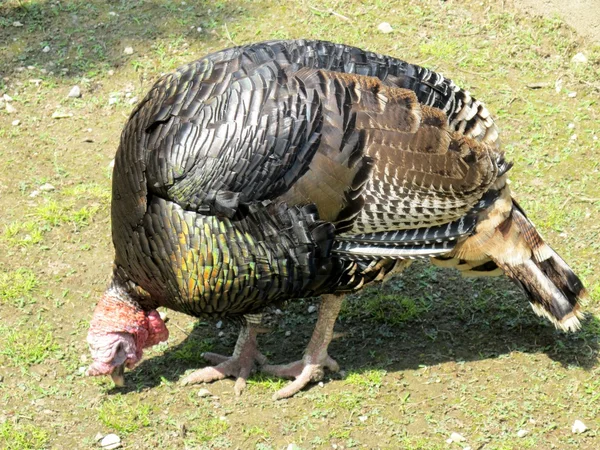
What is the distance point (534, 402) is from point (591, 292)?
938 millimetres

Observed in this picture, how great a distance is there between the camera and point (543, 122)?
623 centimetres

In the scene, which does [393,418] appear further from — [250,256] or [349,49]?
[349,49]

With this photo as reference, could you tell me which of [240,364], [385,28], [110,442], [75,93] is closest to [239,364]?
[240,364]

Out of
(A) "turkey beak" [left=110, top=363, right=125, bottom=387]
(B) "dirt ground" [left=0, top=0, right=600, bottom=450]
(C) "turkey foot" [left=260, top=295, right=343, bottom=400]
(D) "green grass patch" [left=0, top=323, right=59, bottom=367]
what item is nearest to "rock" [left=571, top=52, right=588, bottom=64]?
(B) "dirt ground" [left=0, top=0, right=600, bottom=450]

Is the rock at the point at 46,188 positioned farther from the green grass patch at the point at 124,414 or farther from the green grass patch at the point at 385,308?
the green grass patch at the point at 385,308

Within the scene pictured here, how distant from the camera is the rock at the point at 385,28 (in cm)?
698

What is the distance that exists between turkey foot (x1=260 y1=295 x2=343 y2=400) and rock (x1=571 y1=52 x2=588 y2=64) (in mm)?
3244

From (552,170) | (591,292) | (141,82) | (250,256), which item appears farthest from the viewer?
(141,82)

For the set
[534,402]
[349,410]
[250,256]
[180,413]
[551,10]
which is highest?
[551,10]

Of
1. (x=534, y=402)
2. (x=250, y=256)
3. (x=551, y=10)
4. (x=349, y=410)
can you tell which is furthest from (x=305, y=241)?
(x=551, y=10)

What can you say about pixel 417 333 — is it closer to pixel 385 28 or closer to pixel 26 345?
pixel 26 345

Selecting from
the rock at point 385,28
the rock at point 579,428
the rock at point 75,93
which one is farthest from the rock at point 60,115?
the rock at point 579,428

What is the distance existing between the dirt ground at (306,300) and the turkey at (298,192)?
42 centimetres

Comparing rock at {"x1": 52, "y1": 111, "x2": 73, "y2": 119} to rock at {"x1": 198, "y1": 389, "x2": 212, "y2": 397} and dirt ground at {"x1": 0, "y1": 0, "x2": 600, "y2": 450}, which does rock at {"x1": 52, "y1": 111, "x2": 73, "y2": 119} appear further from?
rock at {"x1": 198, "y1": 389, "x2": 212, "y2": 397}
